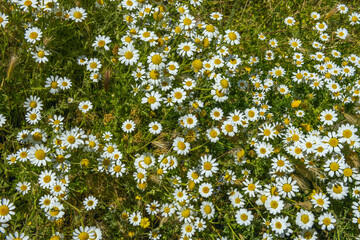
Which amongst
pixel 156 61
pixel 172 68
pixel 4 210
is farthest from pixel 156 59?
pixel 4 210

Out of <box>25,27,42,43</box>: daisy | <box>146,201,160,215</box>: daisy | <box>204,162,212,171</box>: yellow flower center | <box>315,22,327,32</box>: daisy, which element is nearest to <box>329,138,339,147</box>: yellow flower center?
<box>204,162,212,171</box>: yellow flower center

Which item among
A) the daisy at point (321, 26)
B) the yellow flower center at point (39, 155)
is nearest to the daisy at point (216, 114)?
the yellow flower center at point (39, 155)

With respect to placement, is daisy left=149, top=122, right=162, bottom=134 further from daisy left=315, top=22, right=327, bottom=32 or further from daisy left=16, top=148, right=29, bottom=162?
daisy left=315, top=22, right=327, bottom=32

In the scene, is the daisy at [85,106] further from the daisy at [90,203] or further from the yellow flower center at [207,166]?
the yellow flower center at [207,166]

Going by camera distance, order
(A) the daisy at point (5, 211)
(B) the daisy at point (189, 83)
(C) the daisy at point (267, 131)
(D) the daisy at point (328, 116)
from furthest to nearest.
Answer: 1. (D) the daisy at point (328, 116)
2. (C) the daisy at point (267, 131)
3. (B) the daisy at point (189, 83)
4. (A) the daisy at point (5, 211)

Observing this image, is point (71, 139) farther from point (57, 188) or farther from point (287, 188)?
point (287, 188)

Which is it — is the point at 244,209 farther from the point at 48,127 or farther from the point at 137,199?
the point at 48,127

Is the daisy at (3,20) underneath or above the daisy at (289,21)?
above

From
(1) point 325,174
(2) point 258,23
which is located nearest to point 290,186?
(1) point 325,174
